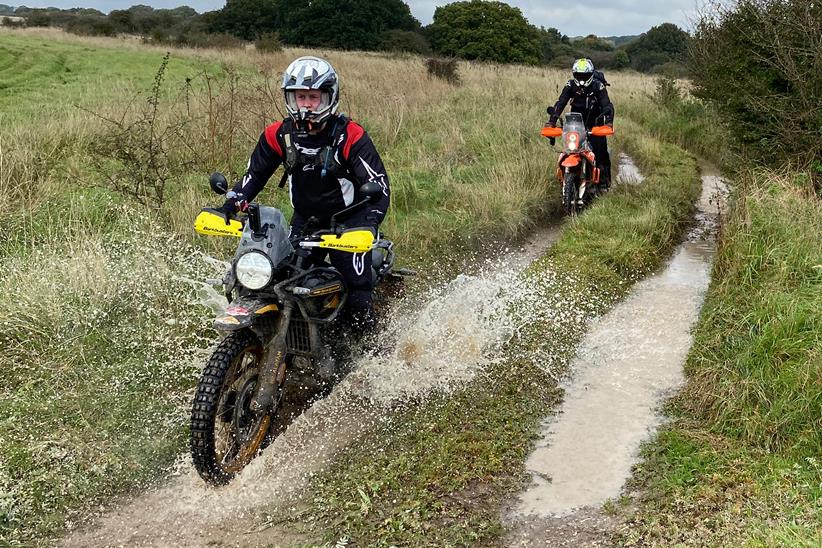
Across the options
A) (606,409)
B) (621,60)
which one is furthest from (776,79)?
(621,60)

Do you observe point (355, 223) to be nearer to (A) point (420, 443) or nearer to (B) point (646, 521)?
(A) point (420, 443)

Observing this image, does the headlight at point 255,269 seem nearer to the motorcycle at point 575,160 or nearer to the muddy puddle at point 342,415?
the muddy puddle at point 342,415

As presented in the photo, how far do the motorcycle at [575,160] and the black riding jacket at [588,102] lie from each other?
293 mm

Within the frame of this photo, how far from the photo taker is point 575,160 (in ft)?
28.6

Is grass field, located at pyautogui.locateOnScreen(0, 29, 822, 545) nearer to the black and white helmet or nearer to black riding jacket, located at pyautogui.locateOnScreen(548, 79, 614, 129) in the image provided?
black riding jacket, located at pyautogui.locateOnScreen(548, 79, 614, 129)

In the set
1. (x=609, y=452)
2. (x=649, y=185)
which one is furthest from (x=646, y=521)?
(x=649, y=185)

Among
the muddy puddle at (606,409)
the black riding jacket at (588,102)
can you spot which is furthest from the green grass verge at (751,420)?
the black riding jacket at (588,102)

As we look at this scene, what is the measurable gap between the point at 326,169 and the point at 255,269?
0.96 meters

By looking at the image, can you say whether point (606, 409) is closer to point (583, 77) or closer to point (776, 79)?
point (776, 79)

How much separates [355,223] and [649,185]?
7.03 m

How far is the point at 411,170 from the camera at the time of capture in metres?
9.54

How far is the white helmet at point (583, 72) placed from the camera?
29.5 ft

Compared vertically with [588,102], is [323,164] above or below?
below

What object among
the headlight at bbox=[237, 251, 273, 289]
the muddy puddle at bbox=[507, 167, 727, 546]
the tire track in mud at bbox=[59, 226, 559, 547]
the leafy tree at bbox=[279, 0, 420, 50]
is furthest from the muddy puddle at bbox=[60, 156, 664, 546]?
the leafy tree at bbox=[279, 0, 420, 50]
